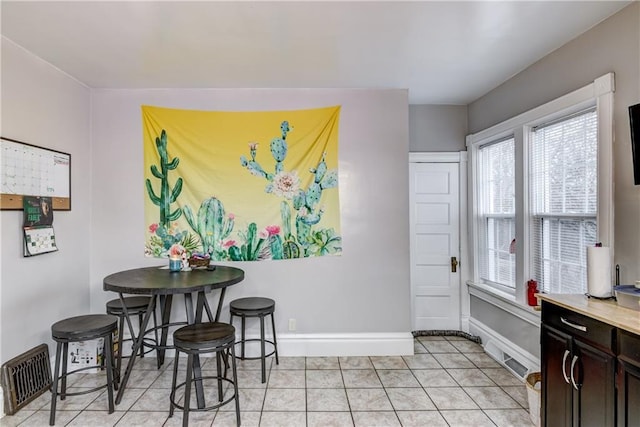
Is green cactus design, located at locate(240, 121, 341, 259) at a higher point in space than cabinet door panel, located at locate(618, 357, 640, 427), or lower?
higher

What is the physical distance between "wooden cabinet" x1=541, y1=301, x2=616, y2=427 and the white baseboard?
89cm

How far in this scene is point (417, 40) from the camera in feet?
8.04

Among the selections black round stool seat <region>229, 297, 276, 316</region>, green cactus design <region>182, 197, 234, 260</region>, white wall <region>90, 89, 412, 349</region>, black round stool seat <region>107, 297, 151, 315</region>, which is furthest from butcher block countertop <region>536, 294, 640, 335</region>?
black round stool seat <region>107, 297, 151, 315</region>

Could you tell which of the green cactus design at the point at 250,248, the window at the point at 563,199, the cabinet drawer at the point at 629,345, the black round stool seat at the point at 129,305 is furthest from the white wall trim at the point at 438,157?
the black round stool seat at the point at 129,305

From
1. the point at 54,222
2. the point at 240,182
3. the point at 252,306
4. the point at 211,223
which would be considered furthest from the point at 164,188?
the point at 252,306

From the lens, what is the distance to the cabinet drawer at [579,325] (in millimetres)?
1617

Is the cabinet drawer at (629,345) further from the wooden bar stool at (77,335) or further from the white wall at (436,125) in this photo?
the wooden bar stool at (77,335)

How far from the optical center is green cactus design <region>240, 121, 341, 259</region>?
10.9 ft

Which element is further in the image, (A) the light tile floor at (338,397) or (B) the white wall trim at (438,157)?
(B) the white wall trim at (438,157)

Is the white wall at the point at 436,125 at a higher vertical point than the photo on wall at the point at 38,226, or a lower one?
higher

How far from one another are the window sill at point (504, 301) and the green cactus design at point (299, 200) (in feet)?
5.62

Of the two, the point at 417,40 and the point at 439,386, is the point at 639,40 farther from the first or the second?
the point at 439,386

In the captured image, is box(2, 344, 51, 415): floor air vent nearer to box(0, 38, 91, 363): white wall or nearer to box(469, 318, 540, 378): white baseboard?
box(0, 38, 91, 363): white wall

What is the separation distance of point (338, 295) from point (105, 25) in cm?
277
